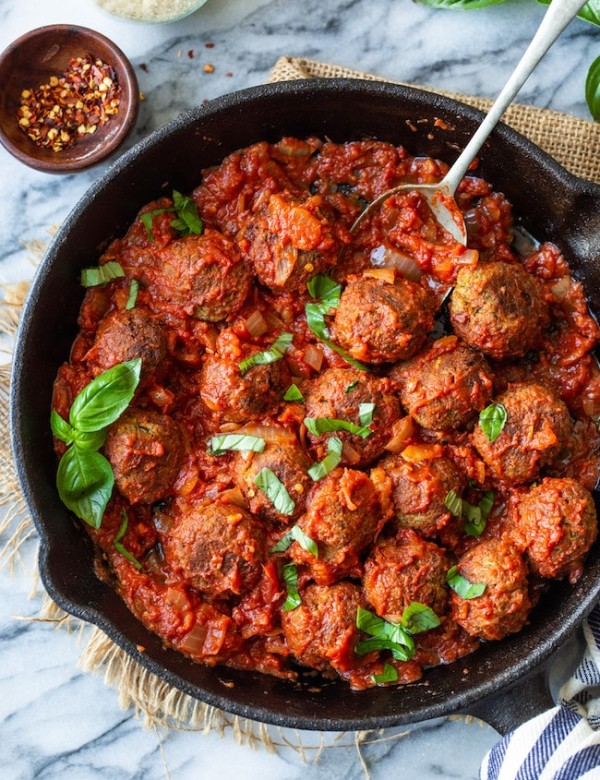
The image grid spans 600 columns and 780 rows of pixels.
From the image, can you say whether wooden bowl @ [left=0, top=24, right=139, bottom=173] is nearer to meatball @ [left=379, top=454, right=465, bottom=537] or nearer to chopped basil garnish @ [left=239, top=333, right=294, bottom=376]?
chopped basil garnish @ [left=239, top=333, right=294, bottom=376]

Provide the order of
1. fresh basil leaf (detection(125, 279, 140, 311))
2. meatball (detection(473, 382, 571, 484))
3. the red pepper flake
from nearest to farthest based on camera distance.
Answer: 1. meatball (detection(473, 382, 571, 484))
2. fresh basil leaf (detection(125, 279, 140, 311))
3. the red pepper flake

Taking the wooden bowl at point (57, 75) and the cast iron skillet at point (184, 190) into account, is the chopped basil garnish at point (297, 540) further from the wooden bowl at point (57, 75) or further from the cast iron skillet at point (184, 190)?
the wooden bowl at point (57, 75)

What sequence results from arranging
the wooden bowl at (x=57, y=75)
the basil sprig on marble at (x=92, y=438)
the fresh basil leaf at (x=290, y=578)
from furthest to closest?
the wooden bowl at (x=57, y=75) → the fresh basil leaf at (x=290, y=578) → the basil sprig on marble at (x=92, y=438)

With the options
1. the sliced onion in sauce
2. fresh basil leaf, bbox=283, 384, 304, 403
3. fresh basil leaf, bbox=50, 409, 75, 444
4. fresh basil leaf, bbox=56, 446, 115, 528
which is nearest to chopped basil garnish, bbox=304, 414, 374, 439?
fresh basil leaf, bbox=283, 384, 304, 403

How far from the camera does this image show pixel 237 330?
13.4ft

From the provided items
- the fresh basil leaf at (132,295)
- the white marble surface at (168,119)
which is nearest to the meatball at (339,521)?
the fresh basil leaf at (132,295)

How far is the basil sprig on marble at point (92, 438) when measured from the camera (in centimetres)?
382

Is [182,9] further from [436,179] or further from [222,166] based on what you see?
[436,179]

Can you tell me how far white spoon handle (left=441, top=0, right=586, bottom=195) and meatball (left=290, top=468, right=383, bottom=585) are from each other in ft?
5.01

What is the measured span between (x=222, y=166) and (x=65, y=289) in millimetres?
967

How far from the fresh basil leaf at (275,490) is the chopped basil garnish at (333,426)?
277 millimetres

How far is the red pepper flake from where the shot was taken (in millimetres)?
4602

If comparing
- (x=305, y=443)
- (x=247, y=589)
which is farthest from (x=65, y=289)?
(x=247, y=589)

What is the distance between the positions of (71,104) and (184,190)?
2.61 ft
